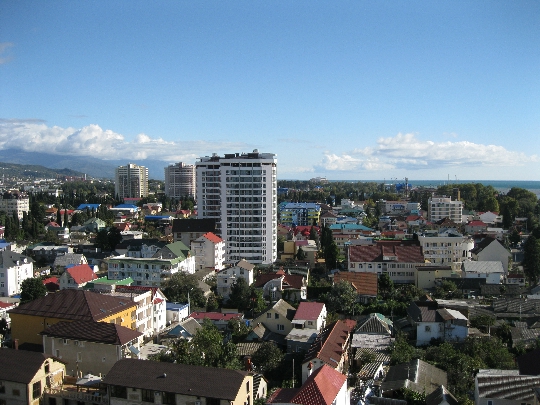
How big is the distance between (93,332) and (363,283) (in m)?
11.8

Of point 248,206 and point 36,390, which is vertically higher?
point 248,206

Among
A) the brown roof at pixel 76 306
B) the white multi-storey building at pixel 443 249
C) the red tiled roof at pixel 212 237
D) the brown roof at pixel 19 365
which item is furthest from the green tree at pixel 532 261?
the brown roof at pixel 19 365

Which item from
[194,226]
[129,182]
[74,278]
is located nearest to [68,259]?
[74,278]

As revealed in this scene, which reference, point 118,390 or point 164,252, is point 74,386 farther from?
point 164,252

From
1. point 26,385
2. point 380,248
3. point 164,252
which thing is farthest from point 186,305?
point 380,248

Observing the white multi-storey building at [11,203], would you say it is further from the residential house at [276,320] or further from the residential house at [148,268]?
the residential house at [276,320]

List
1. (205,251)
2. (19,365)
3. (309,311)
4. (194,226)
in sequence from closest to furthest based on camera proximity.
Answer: (19,365) < (309,311) < (205,251) < (194,226)

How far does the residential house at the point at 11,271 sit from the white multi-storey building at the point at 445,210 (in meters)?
34.7

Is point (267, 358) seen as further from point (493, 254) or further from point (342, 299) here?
point (493, 254)

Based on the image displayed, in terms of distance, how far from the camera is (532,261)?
78.7 feet

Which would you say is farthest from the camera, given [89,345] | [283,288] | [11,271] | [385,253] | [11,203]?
[11,203]

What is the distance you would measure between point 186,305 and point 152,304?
2.28 metres

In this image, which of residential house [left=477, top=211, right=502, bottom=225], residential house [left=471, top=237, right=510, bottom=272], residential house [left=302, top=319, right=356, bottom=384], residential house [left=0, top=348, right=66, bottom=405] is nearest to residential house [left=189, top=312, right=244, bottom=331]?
residential house [left=302, top=319, right=356, bottom=384]

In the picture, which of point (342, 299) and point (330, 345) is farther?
point (342, 299)
